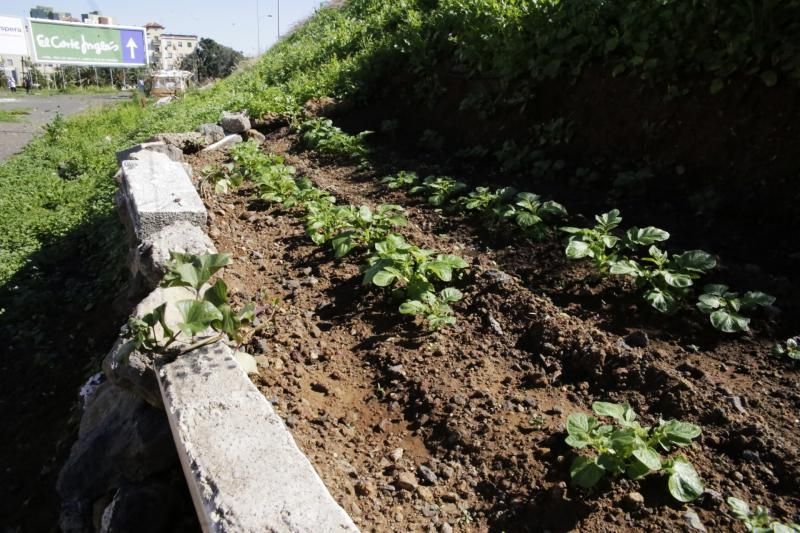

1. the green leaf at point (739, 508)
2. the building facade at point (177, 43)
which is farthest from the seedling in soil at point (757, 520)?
the building facade at point (177, 43)

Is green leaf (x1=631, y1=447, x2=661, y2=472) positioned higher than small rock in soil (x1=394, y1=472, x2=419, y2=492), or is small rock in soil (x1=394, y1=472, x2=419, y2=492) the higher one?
green leaf (x1=631, y1=447, x2=661, y2=472)

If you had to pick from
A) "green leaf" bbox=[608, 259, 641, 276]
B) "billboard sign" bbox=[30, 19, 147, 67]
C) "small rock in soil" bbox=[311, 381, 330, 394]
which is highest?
"billboard sign" bbox=[30, 19, 147, 67]

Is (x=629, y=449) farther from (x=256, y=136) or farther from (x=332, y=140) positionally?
(x=256, y=136)

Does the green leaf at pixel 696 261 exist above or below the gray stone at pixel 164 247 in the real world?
above

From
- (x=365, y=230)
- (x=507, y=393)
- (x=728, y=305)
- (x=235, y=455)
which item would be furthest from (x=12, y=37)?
(x=728, y=305)

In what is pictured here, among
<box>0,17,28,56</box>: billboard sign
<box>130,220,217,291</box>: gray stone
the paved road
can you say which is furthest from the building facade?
<box>130,220,217,291</box>: gray stone

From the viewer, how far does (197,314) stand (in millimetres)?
2377

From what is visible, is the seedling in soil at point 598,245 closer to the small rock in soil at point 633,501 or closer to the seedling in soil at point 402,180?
the small rock in soil at point 633,501

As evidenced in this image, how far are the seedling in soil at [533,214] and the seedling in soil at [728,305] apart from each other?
98 centimetres

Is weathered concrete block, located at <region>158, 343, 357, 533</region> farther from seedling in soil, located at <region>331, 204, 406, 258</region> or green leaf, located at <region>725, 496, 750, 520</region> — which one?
seedling in soil, located at <region>331, 204, 406, 258</region>

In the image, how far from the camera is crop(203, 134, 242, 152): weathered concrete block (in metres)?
6.68

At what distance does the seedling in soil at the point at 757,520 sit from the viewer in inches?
60.9

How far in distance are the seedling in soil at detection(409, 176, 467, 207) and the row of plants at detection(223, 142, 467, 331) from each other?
29 cm

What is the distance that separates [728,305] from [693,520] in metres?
1.12
